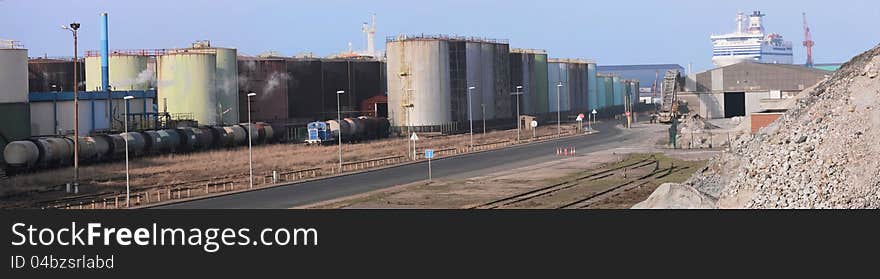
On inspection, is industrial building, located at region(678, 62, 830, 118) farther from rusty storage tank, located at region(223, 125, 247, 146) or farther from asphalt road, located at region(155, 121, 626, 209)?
rusty storage tank, located at region(223, 125, 247, 146)

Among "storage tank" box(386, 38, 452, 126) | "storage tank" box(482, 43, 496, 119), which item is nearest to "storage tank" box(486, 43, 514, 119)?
"storage tank" box(482, 43, 496, 119)

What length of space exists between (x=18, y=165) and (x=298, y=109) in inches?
2363

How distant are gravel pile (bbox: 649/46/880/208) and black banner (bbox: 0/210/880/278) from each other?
18.7ft

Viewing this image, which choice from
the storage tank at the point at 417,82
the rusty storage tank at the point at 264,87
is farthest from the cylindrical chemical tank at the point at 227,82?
the storage tank at the point at 417,82

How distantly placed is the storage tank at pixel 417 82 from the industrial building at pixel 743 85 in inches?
1648

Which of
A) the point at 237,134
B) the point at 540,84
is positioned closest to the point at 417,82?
the point at 237,134

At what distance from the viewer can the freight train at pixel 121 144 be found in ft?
226

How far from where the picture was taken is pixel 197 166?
77.8 m

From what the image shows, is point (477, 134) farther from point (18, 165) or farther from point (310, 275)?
point (310, 275)

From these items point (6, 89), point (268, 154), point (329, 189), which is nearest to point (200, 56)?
point (268, 154)

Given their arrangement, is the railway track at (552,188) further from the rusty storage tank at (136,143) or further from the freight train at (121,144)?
the rusty storage tank at (136,143)

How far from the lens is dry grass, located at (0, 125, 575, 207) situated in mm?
62844

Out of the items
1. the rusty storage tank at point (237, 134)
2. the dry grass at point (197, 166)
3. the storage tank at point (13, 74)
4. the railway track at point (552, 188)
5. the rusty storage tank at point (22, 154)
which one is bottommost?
the railway track at point (552, 188)

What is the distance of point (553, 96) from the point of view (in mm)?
175500
